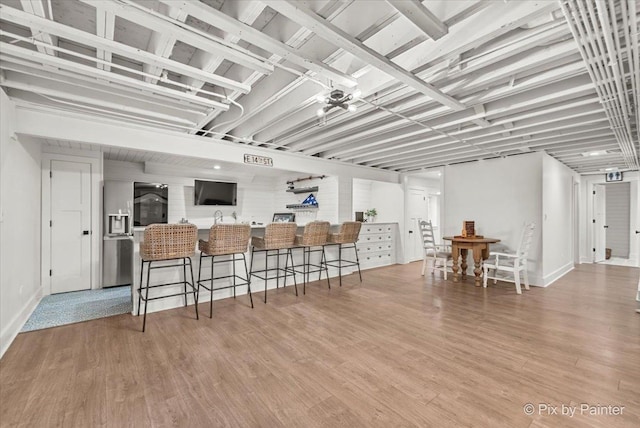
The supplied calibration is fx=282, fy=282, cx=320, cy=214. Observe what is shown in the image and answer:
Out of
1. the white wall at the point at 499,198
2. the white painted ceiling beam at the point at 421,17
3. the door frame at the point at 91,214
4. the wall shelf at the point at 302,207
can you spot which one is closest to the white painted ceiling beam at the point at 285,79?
the white painted ceiling beam at the point at 421,17

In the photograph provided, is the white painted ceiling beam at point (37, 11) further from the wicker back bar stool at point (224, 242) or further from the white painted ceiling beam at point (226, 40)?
the wicker back bar stool at point (224, 242)

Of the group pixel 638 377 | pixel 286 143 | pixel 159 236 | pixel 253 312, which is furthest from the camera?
pixel 286 143

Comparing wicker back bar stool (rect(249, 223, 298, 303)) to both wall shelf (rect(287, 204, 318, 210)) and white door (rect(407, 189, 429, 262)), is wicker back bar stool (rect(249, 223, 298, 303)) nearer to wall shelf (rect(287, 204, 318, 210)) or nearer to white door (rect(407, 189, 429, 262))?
wall shelf (rect(287, 204, 318, 210))

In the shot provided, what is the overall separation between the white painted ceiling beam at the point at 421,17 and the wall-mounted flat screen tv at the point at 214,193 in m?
5.32

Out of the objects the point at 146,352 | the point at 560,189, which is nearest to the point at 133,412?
the point at 146,352

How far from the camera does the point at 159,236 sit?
286 cm

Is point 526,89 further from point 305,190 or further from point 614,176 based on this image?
point 614,176

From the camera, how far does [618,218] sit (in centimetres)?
825

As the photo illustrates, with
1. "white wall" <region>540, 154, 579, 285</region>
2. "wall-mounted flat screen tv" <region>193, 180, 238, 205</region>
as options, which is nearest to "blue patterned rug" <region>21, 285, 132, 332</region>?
"wall-mounted flat screen tv" <region>193, 180, 238, 205</region>

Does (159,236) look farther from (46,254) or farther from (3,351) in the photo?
(46,254)

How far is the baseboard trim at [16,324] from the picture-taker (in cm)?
241

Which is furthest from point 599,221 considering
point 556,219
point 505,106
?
→ point 505,106

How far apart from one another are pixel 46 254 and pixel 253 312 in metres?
3.23

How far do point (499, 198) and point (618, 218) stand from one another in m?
5.93
